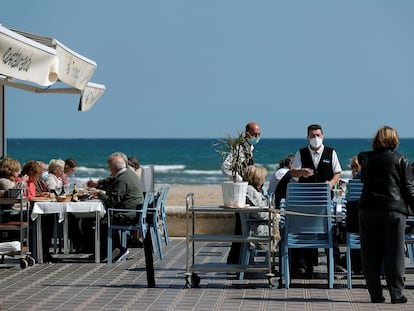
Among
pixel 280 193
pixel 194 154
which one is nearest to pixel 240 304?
pixel 280 193

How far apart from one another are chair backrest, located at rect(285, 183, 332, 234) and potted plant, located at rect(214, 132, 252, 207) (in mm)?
473

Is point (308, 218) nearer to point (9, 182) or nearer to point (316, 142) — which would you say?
point (316, 142)

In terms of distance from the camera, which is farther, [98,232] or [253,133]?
[98,232]

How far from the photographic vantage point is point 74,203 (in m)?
12.9

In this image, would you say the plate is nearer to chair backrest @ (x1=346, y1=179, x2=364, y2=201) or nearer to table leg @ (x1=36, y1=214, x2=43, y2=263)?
table leg @ (x1=36, y1=214, x2=43, y2=263)

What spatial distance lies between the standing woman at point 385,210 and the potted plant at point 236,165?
144 cm

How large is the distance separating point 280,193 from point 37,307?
12.4ft

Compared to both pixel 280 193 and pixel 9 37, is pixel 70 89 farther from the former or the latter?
pixel 9 37

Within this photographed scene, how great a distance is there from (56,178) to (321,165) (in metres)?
4.69

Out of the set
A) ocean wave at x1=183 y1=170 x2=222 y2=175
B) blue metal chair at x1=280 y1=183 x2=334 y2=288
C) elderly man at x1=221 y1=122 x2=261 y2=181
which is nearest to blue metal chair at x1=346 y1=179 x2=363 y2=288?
blue metal chair at x1=280 y1=183 x2=334 y2=288

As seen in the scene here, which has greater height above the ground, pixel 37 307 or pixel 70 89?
pixel 70 89

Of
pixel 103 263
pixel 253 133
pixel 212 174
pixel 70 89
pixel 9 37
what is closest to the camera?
pixel 9 37

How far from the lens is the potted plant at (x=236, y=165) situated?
10.5 metres

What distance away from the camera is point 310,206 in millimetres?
10438
